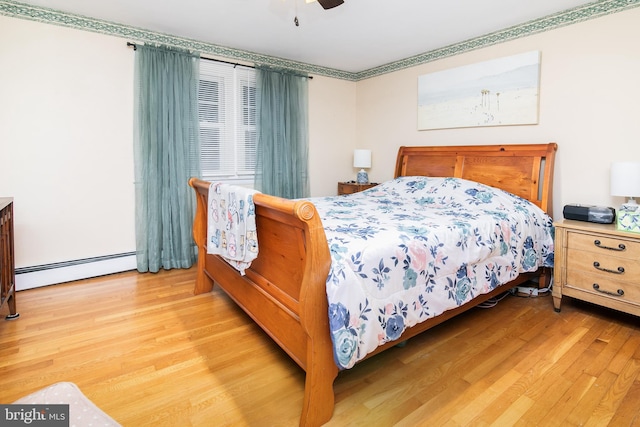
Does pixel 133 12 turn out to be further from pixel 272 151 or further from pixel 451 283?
pixel 451 283


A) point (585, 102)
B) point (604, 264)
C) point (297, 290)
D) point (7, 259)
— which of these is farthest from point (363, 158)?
point (7, 259)

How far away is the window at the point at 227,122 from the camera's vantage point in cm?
378

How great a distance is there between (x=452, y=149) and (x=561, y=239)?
4.77 feet

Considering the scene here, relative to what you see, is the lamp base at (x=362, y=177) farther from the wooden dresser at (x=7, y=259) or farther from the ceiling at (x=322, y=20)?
the wooden dresser at (x=7, y=259)

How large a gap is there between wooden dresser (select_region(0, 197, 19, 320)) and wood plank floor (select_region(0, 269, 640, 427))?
153mm

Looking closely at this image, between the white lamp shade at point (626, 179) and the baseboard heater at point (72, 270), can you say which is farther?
the baseboard heater at point (72, 270)

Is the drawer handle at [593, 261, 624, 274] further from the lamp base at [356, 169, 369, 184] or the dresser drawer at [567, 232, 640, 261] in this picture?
the lamp base at [356, 169, 369, 184]

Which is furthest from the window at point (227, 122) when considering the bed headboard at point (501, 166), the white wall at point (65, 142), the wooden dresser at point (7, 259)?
the bed headboard at point (501, 166)

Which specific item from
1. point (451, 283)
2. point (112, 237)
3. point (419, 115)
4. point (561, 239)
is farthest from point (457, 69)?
point (112, 237)

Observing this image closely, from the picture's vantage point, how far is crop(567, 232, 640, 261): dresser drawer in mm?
2252

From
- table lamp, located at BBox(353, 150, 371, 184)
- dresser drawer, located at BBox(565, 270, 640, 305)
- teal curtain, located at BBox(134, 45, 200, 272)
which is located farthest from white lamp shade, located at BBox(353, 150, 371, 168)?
dresser drawer, located at BBox(565, 270, 640, 305)

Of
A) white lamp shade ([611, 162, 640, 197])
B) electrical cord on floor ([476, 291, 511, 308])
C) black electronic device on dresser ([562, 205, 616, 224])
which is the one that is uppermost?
white lamp shade ([611, 162, 640, 197])

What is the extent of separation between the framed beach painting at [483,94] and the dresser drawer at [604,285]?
1428 millimetres

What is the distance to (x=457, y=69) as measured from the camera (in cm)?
366
